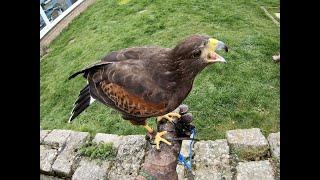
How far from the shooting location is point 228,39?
5969mm

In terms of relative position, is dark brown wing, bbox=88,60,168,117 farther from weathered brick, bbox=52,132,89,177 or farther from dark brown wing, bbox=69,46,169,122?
weathered brick, bbox=52,132,89,177

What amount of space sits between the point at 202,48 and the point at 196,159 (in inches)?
76.1

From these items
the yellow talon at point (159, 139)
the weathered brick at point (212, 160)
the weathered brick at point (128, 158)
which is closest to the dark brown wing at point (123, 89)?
the yellow talon at point (159, 139)

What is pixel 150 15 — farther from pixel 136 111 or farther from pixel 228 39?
pixel 136 111

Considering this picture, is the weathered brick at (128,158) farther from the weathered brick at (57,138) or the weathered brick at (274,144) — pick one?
the weathered brick at (274,144)

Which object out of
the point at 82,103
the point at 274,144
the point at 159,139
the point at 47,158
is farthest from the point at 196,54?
the point at 47,158

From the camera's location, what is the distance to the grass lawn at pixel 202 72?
4809 mm

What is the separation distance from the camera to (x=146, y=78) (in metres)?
2.83

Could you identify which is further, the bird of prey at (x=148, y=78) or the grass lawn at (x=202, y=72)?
the grass lawn at (x=202, y=72)

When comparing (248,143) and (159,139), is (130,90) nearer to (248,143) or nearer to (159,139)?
(159,139)

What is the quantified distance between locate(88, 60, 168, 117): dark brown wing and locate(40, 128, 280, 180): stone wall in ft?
4.42

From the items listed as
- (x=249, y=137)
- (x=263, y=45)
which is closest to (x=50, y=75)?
(x=263, y=45)

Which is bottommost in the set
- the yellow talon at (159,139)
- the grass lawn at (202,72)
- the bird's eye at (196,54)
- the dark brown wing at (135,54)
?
the grass lawn at (202,72)
